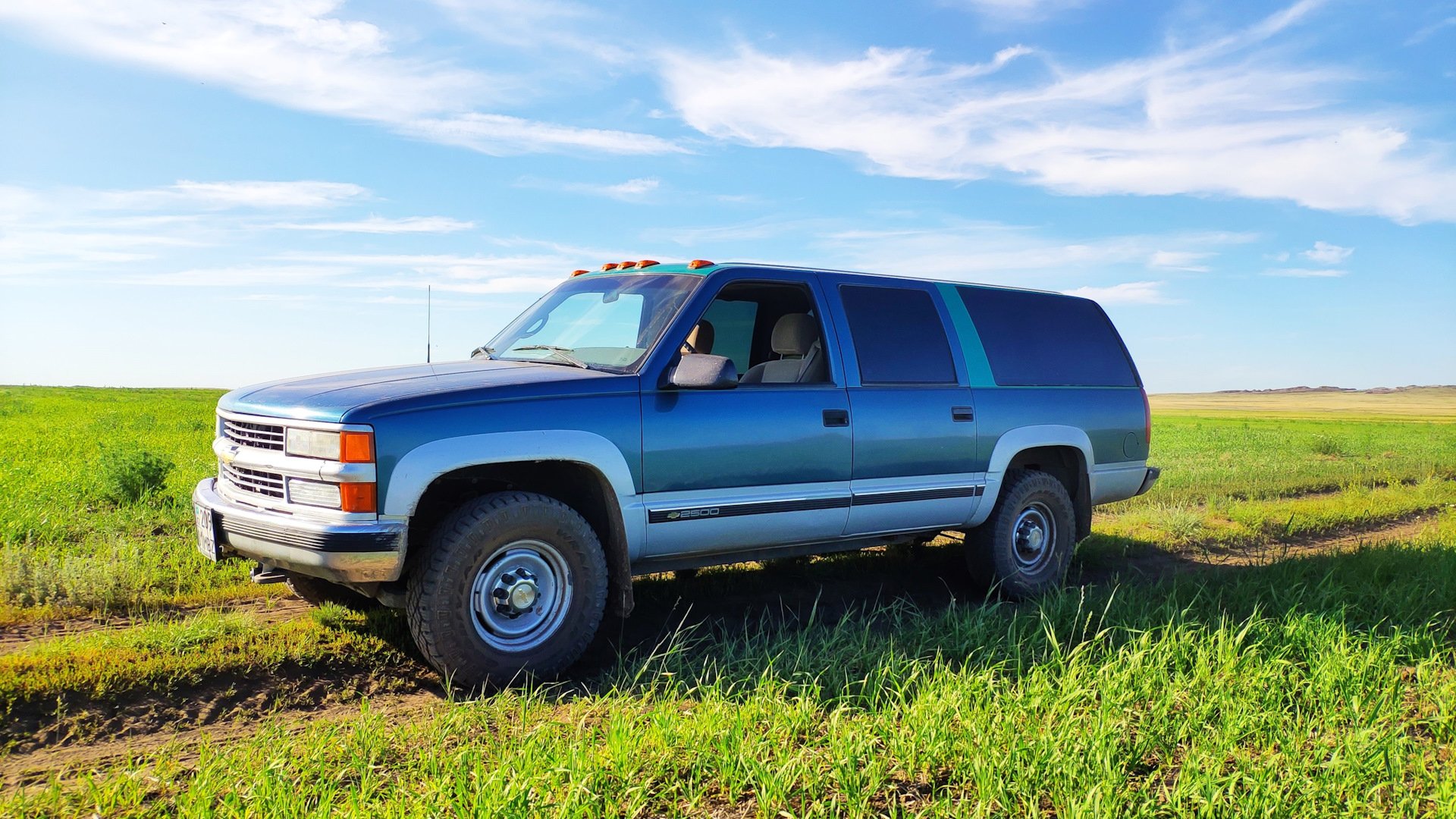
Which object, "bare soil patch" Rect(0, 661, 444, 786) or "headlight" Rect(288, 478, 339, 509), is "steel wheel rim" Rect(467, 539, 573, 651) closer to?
"bare soil patch" Rect(0, 661, 444, 786)

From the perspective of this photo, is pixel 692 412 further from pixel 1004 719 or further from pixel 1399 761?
pixel 1399 761

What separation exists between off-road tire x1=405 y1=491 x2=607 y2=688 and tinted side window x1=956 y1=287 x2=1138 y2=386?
3421mm

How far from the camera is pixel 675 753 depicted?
11.9ft

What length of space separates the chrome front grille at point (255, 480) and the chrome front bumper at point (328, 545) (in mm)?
109

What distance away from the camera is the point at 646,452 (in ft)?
16.2

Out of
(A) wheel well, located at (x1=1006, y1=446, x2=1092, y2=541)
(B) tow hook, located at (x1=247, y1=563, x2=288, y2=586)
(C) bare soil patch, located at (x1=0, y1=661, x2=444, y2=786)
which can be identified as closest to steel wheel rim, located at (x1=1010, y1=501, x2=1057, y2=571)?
(A) wheel well, located at (x1=1006, y1=446, x2=1092, y2=541)

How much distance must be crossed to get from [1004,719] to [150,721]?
142 inches

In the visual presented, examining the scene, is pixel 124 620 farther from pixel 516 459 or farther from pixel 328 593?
pixel 516 459

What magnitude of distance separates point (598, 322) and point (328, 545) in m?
2.05

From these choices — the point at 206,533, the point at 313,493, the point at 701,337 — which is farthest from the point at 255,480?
the point at 701,337

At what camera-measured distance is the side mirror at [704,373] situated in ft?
16.0

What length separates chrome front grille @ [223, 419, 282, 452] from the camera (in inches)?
182

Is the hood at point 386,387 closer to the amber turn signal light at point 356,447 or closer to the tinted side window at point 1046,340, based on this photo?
the amber turn signal light at point 356,447

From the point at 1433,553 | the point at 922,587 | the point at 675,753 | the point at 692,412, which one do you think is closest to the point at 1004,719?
the point at 675,753
